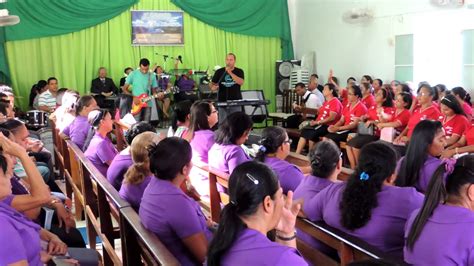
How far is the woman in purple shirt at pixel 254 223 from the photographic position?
137 centimetres

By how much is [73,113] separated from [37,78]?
4408mm

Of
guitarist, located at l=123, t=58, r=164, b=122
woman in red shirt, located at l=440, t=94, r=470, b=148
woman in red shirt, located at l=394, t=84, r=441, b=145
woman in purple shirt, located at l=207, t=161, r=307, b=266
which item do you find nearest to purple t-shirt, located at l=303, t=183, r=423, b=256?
woman in purple shirt, located at l=207, t=161, r=307, b=266

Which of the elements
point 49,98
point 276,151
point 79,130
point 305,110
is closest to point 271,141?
point 276,151

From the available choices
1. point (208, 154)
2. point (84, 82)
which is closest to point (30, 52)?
point (84, 82)

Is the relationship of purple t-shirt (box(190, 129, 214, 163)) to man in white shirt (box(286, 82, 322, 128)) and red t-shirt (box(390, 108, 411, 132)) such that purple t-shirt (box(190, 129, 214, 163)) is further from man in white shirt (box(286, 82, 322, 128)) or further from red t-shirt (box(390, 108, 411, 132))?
man in white shirt (box(286, 82, 322, 128))

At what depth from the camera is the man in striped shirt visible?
A: 7.86 m

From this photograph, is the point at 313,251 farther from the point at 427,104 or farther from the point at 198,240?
the point at 427,104

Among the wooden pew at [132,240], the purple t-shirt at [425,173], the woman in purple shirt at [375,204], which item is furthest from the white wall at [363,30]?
the wooden pew at [132,240]

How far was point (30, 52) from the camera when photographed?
365 inches

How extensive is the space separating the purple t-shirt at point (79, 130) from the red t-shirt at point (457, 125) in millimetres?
3502

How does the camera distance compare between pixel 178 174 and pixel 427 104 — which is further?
pixel 427 104

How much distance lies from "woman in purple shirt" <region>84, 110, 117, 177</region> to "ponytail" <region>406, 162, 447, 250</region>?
8.14 feet

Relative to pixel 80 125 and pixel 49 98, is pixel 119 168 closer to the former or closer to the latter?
pixel 80 125

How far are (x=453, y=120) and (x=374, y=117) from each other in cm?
143
